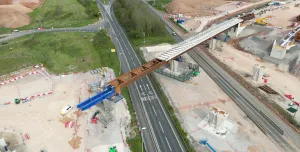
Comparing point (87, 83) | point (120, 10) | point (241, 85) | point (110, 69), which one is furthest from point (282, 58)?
point (120, 10)

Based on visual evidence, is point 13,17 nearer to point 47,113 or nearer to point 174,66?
point 47,113

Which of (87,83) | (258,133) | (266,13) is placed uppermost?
(266,13)

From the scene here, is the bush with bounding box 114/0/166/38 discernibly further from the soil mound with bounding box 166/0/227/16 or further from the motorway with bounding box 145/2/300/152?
the soil mound with bounding box 166/0/227/16

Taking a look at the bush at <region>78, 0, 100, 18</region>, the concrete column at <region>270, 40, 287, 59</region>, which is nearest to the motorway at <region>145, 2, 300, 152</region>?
the concrete column at <region>270, 40, 287, 59</region>

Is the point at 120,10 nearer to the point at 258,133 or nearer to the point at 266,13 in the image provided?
the point at 266,13

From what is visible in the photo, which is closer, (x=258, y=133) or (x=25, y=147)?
(x=25, y=147)
